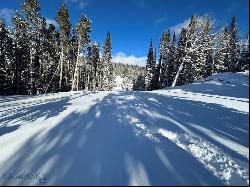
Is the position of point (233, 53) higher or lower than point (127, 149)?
higher

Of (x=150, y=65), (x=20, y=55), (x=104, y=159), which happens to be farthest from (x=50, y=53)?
(x=104, y=159)

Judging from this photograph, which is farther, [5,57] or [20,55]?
[20,55]

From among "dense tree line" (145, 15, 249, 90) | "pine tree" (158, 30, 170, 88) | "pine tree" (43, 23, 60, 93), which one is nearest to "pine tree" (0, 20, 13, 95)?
"pine tree" (43, 23, 60, 93)

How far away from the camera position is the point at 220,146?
7051 millimetres

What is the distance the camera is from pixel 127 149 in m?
6.56

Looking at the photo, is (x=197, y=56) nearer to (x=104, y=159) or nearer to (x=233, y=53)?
(x=233, y=53)

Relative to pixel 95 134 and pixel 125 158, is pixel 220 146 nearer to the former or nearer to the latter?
pixel 125 158

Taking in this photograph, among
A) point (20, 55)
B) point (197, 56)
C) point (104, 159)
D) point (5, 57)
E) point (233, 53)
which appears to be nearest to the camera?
point (104, 159)

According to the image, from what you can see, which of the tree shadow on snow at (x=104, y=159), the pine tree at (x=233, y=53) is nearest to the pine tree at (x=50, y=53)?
the tree shadow on snow at (x=104, y=159)

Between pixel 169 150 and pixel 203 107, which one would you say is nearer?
pixel 169 150

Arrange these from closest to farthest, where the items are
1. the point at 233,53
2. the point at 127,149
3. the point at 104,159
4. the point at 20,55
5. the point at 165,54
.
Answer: the point at 104,159 → the point at 127,149 → the point at 20,55 → the point at 233,53 → the point at 165,54

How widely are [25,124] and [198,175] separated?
7570 millimetres

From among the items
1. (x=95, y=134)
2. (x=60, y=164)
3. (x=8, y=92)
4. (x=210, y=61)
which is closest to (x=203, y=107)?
(x=95, y=134)

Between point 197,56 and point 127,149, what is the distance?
3444cm
